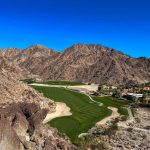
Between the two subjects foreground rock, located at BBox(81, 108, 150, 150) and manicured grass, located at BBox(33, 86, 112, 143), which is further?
manicured grass, located at BBox(33, 86, 112, 143)

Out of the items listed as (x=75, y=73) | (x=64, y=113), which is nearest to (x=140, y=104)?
(x=64, y=113)

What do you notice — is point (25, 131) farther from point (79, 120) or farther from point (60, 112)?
point (60, 112)

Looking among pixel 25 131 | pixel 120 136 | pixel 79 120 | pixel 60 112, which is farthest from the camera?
pixel 60 112

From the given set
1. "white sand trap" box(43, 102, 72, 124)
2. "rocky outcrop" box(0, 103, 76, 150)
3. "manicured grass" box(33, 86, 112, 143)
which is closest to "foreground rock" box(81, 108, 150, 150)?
"manicured grass" box(33, 86, 112, 143)

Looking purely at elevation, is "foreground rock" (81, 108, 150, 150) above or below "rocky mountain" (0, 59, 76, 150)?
below

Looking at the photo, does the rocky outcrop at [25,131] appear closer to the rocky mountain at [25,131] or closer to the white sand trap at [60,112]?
the rocky mountain at [25,131]

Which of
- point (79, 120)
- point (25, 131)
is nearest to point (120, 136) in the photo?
point (79, 120)

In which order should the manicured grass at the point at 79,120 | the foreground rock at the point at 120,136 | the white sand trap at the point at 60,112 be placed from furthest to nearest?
the white sand trap at the point at 60,112 < the manicured grass at the point at 79,120 < the foreground rock at the point at 120,136

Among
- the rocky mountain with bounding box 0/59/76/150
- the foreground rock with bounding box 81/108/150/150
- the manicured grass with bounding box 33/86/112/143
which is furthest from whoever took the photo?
the manicured grass with bounding box 33/86/112/143

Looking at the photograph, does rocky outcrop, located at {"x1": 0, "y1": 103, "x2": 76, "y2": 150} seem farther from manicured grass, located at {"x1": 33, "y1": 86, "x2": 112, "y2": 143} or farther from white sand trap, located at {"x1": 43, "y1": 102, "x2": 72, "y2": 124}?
white sand trap, located at {"x1": 43, "y1": 102, "x2": 72, "y2": 124}

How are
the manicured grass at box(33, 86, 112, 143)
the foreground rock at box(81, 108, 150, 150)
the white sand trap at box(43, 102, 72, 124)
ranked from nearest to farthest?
the foreground rock at box(81, 108, 150, 150)
the manicured grass at box(33, 86, 112, 143)
the white sand trap at box(43, 102, 72, 124)

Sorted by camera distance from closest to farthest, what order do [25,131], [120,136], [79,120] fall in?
[25,131]
[120,136]
[79,120]

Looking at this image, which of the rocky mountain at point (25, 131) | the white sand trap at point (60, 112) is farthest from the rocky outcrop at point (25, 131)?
the white sand trap at point (60, 112)

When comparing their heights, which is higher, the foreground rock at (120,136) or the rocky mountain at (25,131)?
the rocky mountain at (25,131)
